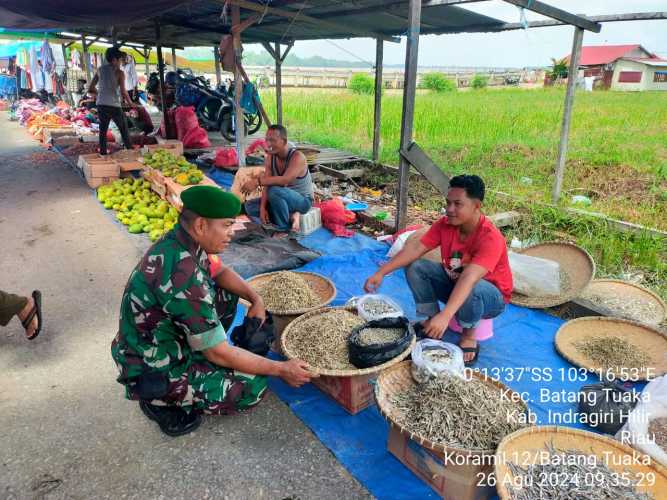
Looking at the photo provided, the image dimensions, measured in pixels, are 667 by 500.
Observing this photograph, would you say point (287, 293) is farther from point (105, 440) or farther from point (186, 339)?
point (105, 440)

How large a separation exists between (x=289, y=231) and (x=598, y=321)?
2711 mm

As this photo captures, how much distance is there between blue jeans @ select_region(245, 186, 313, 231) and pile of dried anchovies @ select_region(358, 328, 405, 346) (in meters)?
2.34

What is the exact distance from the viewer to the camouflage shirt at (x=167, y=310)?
65.9 inches

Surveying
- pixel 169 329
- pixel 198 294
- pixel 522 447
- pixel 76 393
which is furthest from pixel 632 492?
pixel 76 393

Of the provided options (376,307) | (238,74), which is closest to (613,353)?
(376,307)

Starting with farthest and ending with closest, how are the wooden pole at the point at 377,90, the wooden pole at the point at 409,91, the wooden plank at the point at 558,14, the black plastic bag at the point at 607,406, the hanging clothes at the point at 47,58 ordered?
the hanging clothes at the point at 47,58 → the wooden pole at the point at 377,90 → the wooden plank at the point at 558,14 → the wooden pole at the point at 409,91 → the black plastic bag at the point at 607,406

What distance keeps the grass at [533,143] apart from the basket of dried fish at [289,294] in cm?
323

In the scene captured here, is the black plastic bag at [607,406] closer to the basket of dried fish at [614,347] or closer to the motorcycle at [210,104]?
the basket of dried fish at [614,347]

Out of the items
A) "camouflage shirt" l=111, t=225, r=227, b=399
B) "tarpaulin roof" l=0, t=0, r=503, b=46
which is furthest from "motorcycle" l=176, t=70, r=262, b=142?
"camouflage shirt" l=111, t=225, r=227, b=399

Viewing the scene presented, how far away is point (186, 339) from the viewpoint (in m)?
1.89

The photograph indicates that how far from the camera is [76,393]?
224 cm

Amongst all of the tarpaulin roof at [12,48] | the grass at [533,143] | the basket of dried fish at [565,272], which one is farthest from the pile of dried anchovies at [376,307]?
the tarpaulin roof at [12,48]

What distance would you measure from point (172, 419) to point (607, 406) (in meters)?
1.88

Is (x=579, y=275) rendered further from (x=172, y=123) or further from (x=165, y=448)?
(x=172, y=123)
